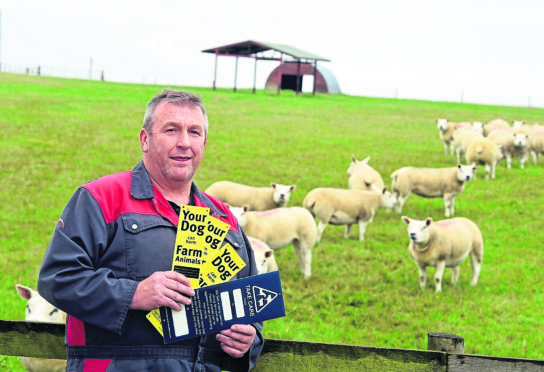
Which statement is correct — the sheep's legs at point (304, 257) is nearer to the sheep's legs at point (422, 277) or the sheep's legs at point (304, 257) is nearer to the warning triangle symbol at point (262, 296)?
the sheep's legs at point (422, 277)

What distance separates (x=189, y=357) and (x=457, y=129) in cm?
2214

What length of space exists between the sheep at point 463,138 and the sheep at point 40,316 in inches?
710

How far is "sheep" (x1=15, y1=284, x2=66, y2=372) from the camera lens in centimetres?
466

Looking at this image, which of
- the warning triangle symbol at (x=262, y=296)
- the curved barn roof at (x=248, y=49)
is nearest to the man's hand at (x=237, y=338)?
the warning triangle symbol at (x=262, y=296)

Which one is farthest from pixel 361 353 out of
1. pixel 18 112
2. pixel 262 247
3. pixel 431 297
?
pixel 18 112

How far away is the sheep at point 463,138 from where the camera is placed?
20.8 metres

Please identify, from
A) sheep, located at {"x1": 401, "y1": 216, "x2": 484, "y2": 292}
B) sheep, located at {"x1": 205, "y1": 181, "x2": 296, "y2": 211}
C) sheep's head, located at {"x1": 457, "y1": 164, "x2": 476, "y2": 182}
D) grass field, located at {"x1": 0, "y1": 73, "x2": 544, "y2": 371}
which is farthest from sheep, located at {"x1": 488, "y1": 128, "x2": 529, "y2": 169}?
sheep, located at {"x1": 401, "y1": 216, "x2": 484, "y2": 292}

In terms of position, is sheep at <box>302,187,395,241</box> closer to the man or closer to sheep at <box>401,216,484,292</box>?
sheep at <box>401,216,484,292</box>

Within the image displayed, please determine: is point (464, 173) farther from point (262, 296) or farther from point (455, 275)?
point (262, 296)

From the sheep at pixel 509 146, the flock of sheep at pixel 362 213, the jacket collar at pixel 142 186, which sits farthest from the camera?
the sheep at pixel 509 146

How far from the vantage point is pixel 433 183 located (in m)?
15.1

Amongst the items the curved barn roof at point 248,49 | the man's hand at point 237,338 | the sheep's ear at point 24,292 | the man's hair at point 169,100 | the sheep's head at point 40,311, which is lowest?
the sheep's head at point 40,311

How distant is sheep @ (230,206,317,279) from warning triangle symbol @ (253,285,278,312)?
712 cm

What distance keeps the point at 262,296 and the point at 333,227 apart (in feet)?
38.9
